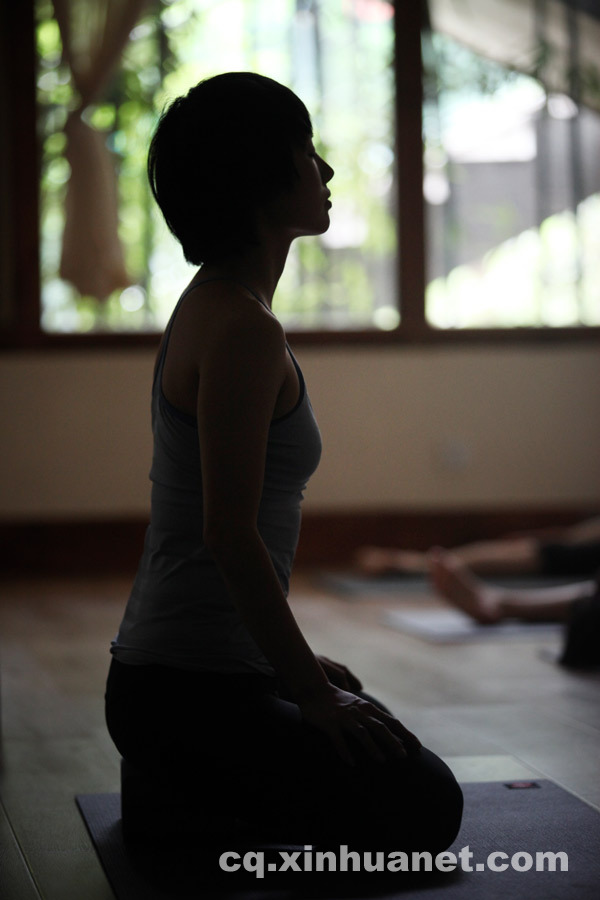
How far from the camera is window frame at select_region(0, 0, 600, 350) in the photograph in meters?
4.38

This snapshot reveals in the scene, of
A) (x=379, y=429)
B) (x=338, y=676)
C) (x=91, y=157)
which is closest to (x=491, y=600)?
(x=379, y=429)

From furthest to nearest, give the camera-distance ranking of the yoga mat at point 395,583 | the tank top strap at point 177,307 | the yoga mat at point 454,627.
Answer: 1. the yoga mat at point 395,583
2. the yoga mat at point 454,627
3. the tank top strap at point 177,307

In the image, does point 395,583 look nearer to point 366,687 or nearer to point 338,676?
point 366,687

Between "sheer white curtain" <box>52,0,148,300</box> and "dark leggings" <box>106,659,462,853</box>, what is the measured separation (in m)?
3.23

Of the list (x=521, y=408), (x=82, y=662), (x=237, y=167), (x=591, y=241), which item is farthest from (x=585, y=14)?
(x=237, y=167)

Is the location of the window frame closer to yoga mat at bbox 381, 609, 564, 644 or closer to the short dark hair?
yoga mat at bbox 381, 609, 564, 644

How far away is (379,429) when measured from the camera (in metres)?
4.52

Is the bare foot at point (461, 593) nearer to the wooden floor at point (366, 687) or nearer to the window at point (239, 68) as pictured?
the wooden floor at point (366, 687)

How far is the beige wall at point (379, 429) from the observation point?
4332mm

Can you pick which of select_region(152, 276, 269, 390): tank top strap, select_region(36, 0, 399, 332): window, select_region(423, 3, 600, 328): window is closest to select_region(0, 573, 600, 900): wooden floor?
select_region(152, 276, 269, 390): tank top strap

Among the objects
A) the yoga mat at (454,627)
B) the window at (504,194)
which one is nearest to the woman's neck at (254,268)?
the yoga mat at (454,627)

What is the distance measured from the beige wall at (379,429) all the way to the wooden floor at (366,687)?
2.88 ft

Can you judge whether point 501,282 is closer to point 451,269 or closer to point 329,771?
point 451,269

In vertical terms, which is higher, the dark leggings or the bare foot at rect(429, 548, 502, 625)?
the dark leggings
